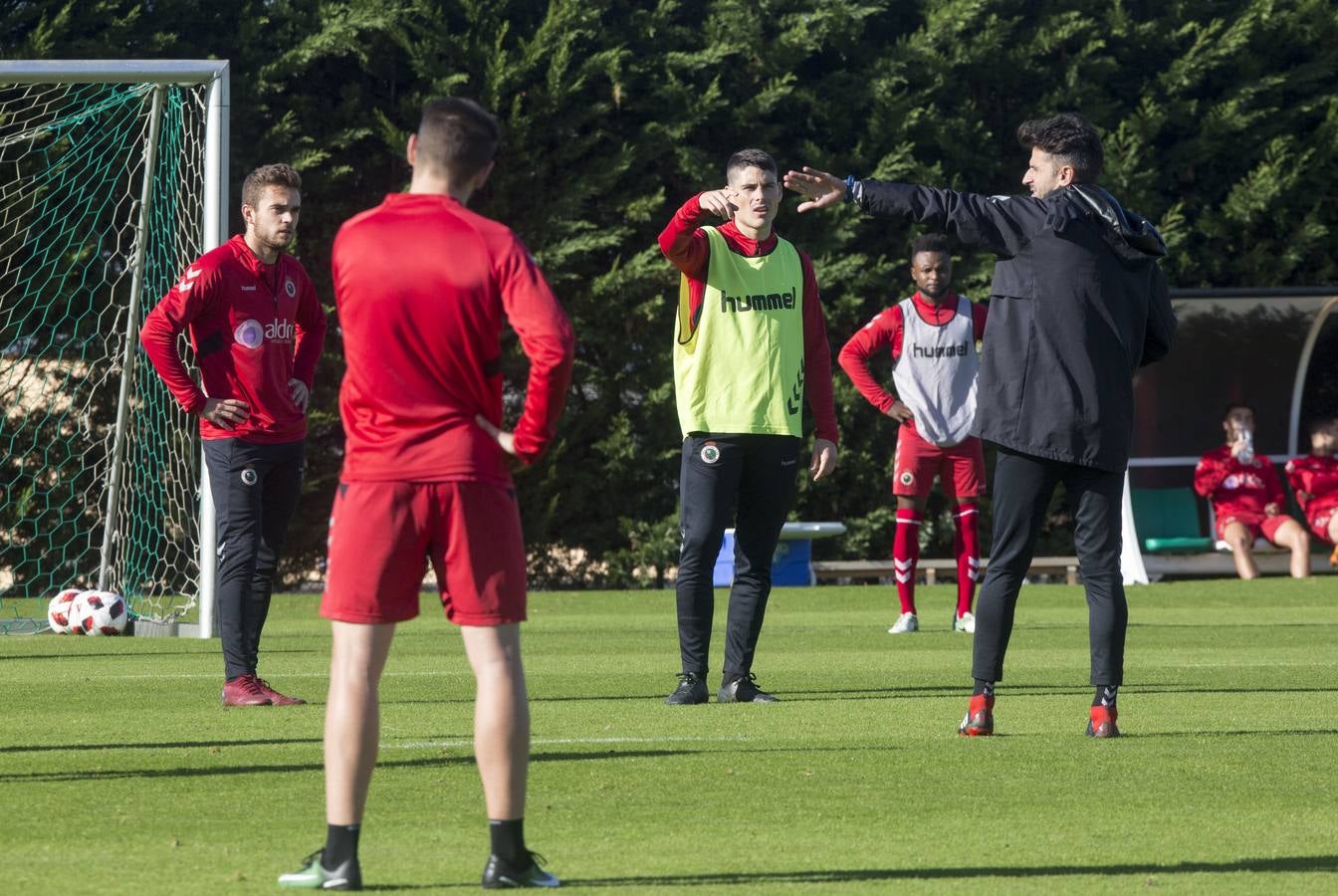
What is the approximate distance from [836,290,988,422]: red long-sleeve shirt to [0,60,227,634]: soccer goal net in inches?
175

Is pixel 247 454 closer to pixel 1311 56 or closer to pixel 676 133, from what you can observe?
pixel 676 133

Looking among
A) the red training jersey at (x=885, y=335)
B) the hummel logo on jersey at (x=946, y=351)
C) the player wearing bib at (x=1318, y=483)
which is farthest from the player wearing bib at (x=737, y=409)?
the player wearing bib at (x=1318, y=483)

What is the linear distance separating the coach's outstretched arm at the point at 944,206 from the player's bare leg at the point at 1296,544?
38.2ft

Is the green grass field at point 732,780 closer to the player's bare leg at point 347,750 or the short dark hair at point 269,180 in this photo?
the player's bare leg at point 347,750

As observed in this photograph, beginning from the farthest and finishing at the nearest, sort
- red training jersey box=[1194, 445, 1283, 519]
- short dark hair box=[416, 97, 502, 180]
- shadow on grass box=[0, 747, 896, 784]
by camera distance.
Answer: red training jersey box=[1194, 445, 1283, 519], shadow on grass box=[0, 747, 896, 784], short dark hair box=[416, 97, 502, 180]

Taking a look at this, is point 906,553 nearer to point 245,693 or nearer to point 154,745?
point 245,693

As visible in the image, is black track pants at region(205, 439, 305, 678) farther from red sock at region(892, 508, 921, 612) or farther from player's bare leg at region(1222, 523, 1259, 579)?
player's bare leg at region(1222, 523, 1259, 579)

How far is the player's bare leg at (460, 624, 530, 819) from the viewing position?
169 inches

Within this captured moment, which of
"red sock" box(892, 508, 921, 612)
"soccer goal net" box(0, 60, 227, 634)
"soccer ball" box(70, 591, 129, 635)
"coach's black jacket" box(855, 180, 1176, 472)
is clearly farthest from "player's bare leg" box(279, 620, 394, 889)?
"soccer goal net" box(0, 60, 227, 634)

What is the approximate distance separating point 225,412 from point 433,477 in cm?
402

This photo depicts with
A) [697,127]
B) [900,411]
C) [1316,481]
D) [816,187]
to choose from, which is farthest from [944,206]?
[1316,481]

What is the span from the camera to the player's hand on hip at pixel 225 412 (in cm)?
813

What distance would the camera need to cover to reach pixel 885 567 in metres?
17.8

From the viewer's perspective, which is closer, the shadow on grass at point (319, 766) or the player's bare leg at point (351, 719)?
the player's bare leg at point (351, 719)
